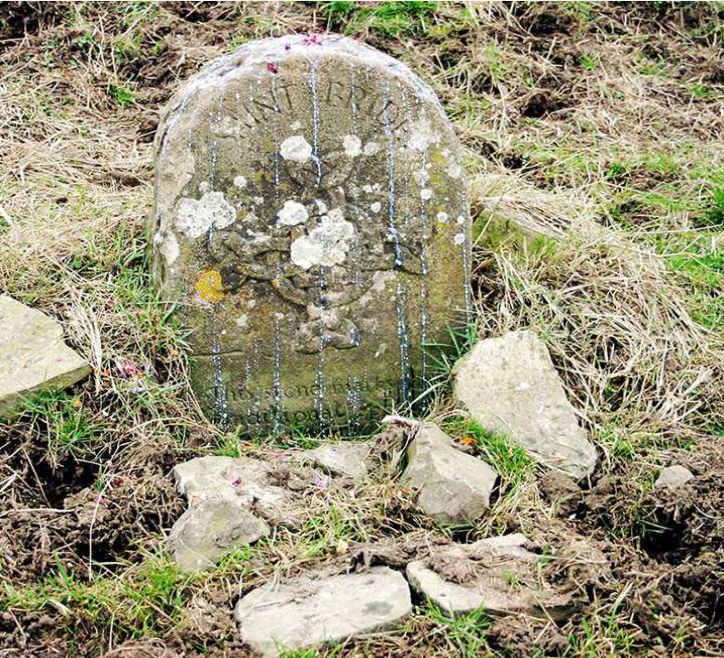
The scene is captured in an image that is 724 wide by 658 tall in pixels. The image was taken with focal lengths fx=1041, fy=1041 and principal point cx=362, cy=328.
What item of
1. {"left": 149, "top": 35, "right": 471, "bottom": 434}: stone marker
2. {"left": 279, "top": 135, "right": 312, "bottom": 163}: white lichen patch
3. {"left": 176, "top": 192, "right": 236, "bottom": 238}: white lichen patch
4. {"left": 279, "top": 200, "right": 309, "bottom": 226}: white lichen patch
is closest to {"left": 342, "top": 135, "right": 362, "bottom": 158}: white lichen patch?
{"left": 149, "top": 35, "right": 471, "bottom": 434}: stone marker

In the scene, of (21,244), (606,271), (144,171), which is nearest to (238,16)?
(144,171)

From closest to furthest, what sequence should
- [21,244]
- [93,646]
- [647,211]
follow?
1. [93,646]
2. [21,244]
3. [647,211]

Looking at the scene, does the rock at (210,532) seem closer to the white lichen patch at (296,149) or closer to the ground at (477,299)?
the ground at (477,299)

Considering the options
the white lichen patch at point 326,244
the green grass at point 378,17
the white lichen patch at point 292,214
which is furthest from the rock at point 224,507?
the green grass at point 378,17

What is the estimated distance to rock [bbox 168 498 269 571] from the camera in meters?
2.99

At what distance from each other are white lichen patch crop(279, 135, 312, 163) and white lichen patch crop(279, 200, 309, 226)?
15 centimetres

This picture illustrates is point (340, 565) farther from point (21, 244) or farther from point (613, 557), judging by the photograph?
point (21, 244)

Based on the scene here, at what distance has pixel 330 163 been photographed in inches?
144

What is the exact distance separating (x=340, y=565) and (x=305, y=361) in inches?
37.4

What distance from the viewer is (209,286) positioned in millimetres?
3660

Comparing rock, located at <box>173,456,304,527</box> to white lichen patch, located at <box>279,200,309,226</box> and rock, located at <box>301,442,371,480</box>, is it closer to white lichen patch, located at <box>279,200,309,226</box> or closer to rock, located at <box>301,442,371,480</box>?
rock, located at <box>301,442,371,480</box>

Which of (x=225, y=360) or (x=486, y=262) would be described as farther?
(x=486, y=262)

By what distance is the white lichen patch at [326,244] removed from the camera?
3682 mm

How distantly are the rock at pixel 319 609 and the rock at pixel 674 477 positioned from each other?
951 mm
